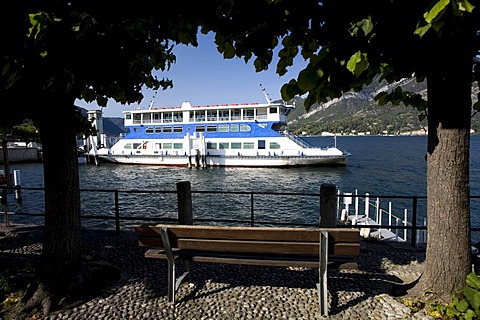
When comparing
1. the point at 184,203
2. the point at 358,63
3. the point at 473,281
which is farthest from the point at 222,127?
the point at 358,63

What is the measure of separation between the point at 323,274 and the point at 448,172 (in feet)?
4.99

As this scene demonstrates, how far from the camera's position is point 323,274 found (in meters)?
3.18

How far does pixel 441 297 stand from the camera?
10.6 ft

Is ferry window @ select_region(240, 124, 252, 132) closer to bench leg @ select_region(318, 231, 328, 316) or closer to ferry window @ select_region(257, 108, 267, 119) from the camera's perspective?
ferry window @ select_region(257, 108, 267, 119)

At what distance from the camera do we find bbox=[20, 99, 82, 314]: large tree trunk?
369 centimetres

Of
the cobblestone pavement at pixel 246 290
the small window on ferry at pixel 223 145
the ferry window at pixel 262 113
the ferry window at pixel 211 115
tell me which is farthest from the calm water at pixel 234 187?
the cobblestone pavement at pixel 246 290

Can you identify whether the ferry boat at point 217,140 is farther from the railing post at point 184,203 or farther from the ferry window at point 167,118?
the railing post at point 184,203

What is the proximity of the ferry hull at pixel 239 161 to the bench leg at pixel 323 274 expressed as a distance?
29.9 m

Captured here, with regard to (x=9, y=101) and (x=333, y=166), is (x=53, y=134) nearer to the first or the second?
(x=9, y=101)

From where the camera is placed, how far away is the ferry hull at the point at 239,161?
33031mm

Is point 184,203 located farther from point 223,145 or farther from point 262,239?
point 223,145

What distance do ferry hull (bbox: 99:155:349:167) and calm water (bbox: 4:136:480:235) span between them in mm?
709

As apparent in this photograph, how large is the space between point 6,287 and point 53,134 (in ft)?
5.59

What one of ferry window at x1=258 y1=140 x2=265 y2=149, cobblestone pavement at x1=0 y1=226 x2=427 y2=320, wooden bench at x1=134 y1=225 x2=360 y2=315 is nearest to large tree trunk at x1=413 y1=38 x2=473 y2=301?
cobblestone pavement at x1=0 y1=226 x2=427 y2=320
